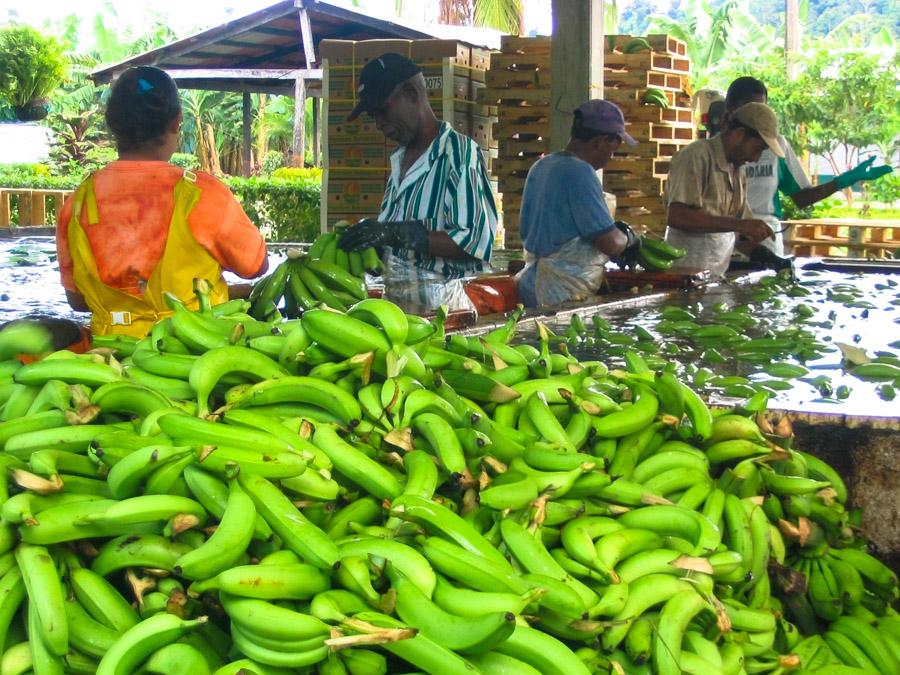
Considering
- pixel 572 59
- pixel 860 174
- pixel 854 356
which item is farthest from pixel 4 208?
pixel 854 356

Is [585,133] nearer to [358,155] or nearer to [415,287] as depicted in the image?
[415,287]

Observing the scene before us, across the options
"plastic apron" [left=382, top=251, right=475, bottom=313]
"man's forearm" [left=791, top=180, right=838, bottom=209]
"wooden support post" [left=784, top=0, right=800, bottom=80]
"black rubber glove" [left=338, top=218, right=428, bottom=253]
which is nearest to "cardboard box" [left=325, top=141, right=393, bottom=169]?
"man's forearm" [left=791, top=180, right=838, bottom=209]

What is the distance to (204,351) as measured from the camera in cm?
219

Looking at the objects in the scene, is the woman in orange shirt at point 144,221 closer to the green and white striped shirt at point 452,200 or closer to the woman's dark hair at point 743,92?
the green and white striped shirt at point 452,200

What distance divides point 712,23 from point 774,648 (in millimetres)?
37116

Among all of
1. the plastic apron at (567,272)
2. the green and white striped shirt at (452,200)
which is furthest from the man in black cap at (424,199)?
the plastic apron at (567,272)

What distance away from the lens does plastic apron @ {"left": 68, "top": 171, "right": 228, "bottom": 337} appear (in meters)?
3.40

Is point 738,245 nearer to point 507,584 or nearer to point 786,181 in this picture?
point 786,181

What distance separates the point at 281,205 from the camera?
1866 centimetres

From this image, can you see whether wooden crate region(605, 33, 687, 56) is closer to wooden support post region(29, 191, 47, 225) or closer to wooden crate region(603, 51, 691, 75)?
wooden crate region(603, 51, 691, 75)

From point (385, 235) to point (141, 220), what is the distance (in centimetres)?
125

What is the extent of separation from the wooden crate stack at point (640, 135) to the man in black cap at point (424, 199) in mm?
4996

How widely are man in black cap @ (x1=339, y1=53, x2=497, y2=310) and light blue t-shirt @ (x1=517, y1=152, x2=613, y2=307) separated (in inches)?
28.7

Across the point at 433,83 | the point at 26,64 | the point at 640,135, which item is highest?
the point at 26,64
